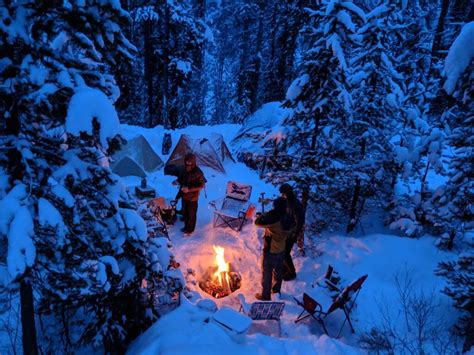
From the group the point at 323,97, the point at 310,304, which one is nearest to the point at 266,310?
the point at 310,304

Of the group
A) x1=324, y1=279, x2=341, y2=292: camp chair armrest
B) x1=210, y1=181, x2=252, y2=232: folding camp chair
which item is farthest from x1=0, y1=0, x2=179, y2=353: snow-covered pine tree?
x1=210, y1=181, x2=252, y2=232: folding camp chair

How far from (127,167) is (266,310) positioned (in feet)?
29.6

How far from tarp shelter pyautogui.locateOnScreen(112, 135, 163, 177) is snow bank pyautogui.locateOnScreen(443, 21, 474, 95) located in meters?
10.8

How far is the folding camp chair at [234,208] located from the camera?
9.31 metres

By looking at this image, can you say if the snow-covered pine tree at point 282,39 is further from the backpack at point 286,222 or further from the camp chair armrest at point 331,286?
the camp chair armrest at point 331,286

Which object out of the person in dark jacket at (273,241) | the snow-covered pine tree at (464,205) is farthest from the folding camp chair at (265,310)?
the snow-covered pine tree at (464,205)

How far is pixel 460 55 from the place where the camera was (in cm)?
410

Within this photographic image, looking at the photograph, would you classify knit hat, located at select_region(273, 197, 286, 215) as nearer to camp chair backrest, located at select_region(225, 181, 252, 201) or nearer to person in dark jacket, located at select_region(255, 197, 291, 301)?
person in dark jacket, located at select_region(255, 197, 291, 301)

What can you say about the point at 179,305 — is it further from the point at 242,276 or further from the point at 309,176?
the point at 309,176

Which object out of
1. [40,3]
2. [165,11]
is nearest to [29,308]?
[40,3]

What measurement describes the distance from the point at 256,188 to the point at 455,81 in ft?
30.8

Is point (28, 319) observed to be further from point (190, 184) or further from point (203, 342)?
point (190, 184)

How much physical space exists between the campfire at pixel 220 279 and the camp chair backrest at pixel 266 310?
1479 millimetres

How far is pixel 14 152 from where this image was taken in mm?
3090
